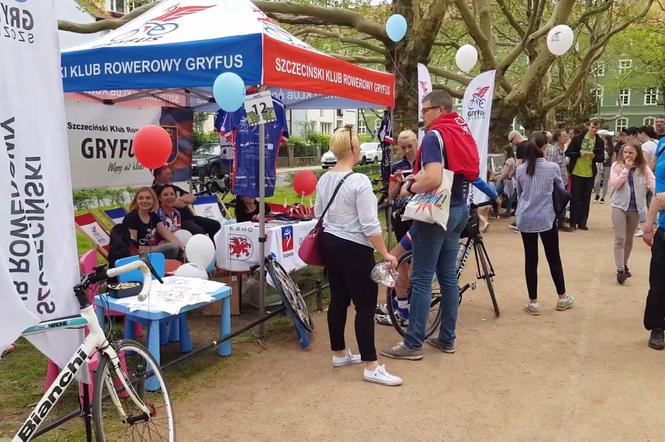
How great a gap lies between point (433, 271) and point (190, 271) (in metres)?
2.03

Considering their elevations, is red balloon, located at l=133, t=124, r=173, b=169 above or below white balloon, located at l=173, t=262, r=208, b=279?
above

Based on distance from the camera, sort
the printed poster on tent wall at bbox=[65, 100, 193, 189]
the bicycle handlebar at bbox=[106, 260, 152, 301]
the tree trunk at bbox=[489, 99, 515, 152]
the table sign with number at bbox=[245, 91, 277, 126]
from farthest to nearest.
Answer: the tree trunk at bbox=[489, 99, 515, 152]
the printed poster on tent wall at bbox=[65, 100, 193, 189]
the table sign with number at bbox=[245, 91, 277, 126]
the bicycle handlebar at bbox=[106, 260, 152, 301]

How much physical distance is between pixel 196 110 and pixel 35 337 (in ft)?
21.6

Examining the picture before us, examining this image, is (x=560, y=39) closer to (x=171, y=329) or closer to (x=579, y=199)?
(x=579, y=199)

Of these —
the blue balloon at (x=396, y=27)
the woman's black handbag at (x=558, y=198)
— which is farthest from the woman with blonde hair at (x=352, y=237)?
the blue balloon at (x=396, y=27)

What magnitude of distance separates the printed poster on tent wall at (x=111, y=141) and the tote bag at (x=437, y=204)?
466 centimetres

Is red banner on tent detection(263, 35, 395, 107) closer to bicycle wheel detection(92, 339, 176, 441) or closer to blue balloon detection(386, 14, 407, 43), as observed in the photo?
blue balloon detection(386, 14, 407, 43)

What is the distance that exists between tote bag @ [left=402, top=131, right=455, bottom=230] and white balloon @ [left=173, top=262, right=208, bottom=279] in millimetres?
1937

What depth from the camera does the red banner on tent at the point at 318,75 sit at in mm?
4691

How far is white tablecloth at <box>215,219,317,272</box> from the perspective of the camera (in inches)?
218

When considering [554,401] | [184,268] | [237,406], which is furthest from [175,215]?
[554,401]

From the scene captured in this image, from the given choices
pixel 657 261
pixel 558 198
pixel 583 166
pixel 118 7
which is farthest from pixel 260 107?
pixel 118 7

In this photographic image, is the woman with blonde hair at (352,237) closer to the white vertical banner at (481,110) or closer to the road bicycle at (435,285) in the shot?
the road bicycle at (435,285)

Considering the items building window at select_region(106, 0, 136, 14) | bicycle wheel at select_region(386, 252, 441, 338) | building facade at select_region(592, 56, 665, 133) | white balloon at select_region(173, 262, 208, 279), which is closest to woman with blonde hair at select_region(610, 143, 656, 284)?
bicycle wheel at select_region(386, 252, 441, 338)
